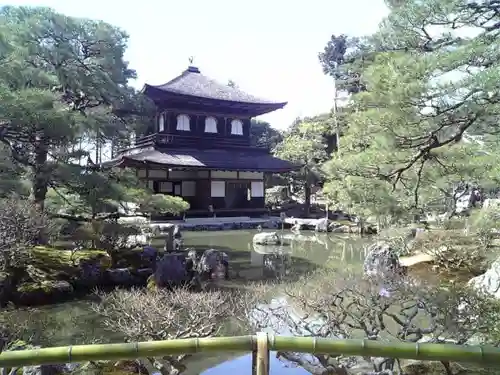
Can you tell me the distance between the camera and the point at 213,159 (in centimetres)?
2014

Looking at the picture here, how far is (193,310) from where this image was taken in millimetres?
3996

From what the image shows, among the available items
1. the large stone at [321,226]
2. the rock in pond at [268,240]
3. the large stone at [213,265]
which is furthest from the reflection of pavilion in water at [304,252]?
the large stone at [321,226]

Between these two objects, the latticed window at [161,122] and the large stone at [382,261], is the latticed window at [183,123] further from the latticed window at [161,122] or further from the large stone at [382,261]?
the large stone at [382,261]

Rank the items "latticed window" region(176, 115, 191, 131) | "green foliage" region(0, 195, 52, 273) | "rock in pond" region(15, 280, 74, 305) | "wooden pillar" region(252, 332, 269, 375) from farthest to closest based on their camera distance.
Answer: "latticed window" region(176, 115, 191, 131)
"rock in pond" region(15, 280, 74, 305)
"green foliage" region(0, 195, 52, 273)
"wooden pillar" region(252, 332, 269, 375)

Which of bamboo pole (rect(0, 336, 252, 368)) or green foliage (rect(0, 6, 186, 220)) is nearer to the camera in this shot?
bamboo pole (rect(0, 336, 252, 368))

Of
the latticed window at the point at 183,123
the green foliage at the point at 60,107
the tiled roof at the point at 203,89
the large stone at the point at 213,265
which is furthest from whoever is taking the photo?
the latticed window at the point at 183,123

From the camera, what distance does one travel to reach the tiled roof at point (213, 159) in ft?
60.5

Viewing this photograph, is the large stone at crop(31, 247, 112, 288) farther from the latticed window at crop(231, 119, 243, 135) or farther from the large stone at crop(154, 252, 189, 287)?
the latticed window at crop(231, 119, 243, 135)

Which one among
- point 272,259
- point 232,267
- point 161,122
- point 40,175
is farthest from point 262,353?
point 161,122

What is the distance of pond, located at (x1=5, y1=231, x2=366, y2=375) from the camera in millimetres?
5355

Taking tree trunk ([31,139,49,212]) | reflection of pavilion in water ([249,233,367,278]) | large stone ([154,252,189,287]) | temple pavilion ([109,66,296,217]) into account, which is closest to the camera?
large stone ([154,252,189,287])

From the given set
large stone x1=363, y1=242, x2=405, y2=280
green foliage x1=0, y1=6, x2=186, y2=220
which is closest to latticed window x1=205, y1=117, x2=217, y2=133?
green foliage x1=0, y1=6, x2=186, y2=220

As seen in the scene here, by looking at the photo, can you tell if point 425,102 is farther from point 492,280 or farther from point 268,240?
point 268,240

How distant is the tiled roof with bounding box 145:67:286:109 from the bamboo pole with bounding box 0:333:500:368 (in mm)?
18718
